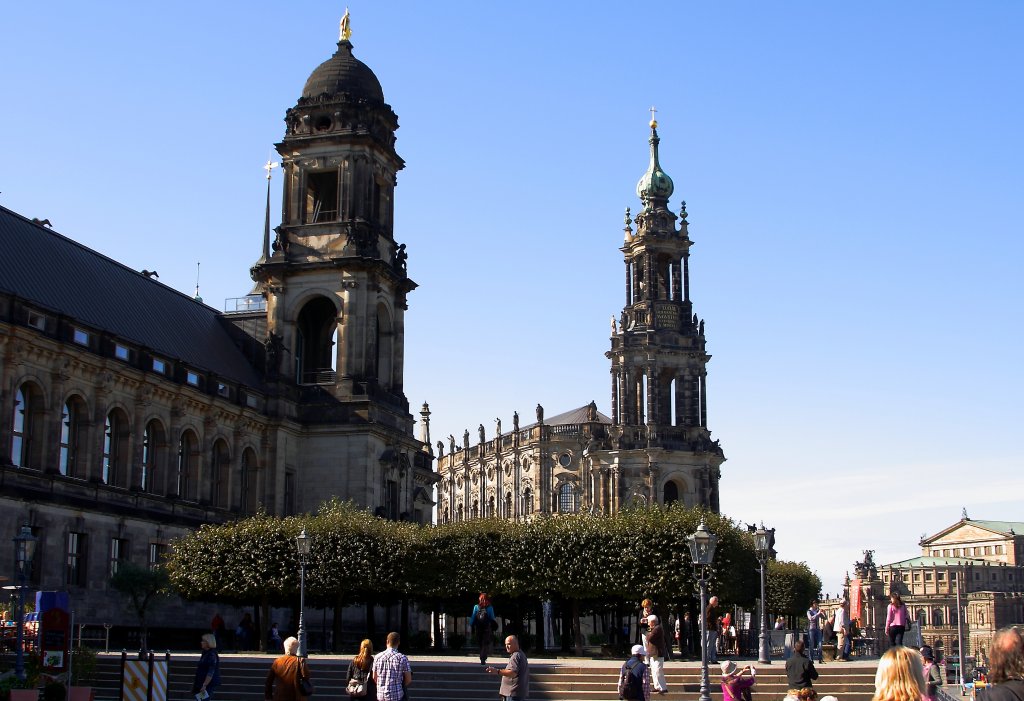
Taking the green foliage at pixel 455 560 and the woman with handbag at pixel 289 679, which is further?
the green foliage at pixel 455 560

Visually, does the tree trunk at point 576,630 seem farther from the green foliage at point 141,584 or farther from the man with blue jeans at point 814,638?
the green foliage at point 141,584

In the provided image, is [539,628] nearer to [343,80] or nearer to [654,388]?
[343,80]

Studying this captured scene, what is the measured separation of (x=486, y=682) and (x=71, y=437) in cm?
2022

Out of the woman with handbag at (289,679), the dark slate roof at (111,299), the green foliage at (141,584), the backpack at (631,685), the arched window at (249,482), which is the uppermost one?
the dark slate roof at (111,299)

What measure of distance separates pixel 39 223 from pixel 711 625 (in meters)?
29.2

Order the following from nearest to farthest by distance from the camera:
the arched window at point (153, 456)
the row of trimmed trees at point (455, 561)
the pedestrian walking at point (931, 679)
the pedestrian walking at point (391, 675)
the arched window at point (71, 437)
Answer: the pedestrian walking at point (931, 679), the pedestrian walking at point (391, 675), the row of trimmed trees at point (455, 561), the arched window at point (71, 437), the arched window at point (153, 456)

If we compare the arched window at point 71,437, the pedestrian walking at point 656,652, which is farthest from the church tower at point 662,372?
the pedestrian walking at point 656,652

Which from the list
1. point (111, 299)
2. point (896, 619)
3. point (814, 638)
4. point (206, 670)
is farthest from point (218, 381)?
point (896, 619)

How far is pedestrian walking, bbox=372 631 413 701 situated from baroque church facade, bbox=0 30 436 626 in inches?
978

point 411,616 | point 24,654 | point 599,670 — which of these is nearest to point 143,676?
point 24,654

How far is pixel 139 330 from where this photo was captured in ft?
177

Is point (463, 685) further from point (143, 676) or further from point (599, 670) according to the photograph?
point (143, 676)

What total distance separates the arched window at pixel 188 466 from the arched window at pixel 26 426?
9.15 meters

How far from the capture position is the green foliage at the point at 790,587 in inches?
2891
